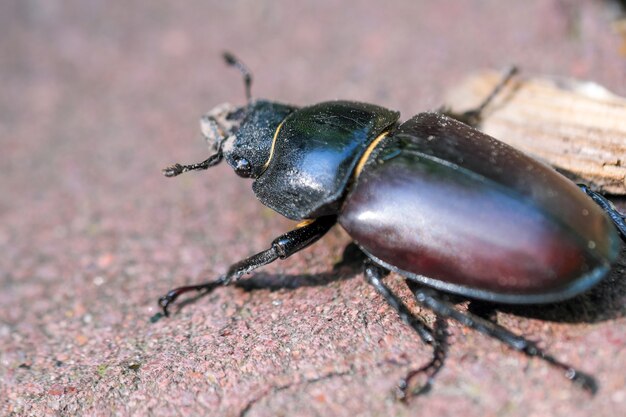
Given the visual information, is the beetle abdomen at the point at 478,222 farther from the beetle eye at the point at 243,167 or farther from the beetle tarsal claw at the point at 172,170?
the beetle tarsal claw at the point at 172,170

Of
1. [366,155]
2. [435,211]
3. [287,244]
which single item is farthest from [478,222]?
[287,244]

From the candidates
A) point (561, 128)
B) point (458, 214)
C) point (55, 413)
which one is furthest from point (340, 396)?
point (561, 128)

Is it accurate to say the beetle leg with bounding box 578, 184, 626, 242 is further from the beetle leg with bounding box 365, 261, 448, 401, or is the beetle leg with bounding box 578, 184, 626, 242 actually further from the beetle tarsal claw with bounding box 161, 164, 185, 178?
the beetle tarsal claw with bounding box 161, 164, 185, 178

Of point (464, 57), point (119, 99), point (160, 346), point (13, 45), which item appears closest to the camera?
point (160, 346)

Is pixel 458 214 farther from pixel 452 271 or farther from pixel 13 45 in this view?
pixel 13 45

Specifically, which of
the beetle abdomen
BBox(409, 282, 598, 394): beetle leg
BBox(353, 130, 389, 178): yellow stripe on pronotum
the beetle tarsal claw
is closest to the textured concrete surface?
BBox(409, 282, 598, 394): beetle leg

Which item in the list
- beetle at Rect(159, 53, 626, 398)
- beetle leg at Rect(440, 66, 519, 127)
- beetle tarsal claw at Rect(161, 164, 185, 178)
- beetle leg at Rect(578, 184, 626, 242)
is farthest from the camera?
beetle leg at Rect(440, 66, 519, 127)
